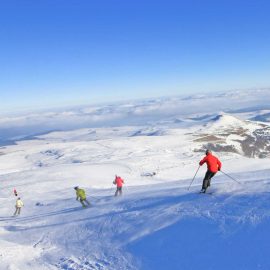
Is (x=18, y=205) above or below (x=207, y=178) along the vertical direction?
below

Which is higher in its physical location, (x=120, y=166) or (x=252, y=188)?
(x=252, y=188)

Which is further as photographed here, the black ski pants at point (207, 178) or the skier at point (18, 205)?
the skier at point (18, 205)

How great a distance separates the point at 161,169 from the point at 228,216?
51.6 meters

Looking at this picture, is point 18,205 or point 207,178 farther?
point 18,205

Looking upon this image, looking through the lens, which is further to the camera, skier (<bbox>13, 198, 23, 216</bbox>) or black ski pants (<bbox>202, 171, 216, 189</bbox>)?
skier (<bbox>13, 198, 23, 216</bbox>)

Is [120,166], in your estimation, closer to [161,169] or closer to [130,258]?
[161,169]

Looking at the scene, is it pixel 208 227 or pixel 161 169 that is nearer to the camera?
pixel 208 227

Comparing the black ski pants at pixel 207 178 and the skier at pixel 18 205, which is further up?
the black ski pants at pixel 207 178

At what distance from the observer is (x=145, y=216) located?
15.3 metres

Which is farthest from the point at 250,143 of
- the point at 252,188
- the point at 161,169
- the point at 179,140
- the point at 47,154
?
the point at 252,188

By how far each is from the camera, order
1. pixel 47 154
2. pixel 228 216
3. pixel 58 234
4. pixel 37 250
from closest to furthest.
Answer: pixel 228 216, pixel 37 250, pixel 58 234, pixel 47 154

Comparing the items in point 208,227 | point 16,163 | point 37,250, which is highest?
point 208,227

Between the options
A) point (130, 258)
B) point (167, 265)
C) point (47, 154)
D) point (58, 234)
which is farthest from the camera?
point (47, 154)

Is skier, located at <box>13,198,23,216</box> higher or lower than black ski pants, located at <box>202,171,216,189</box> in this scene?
lower
